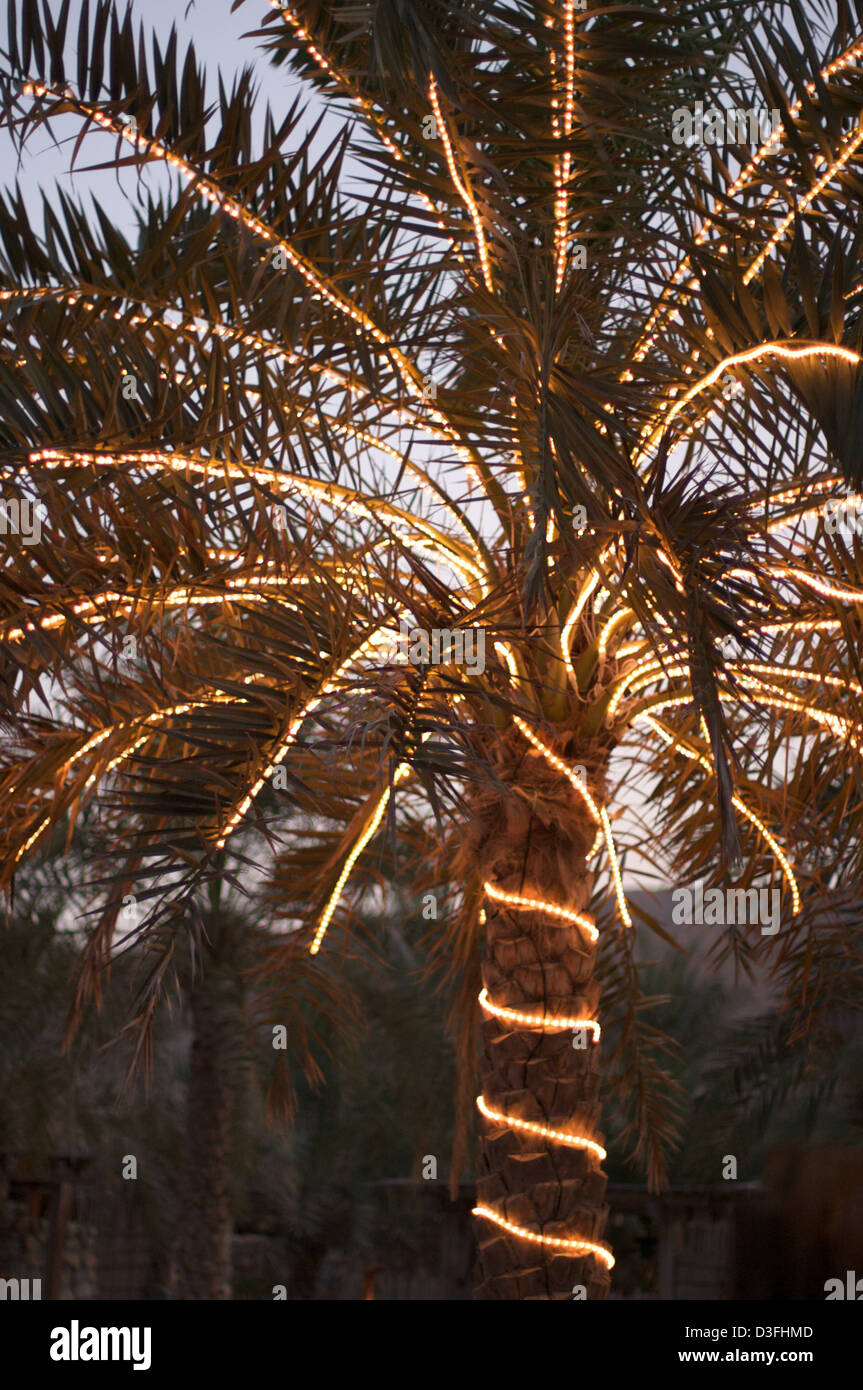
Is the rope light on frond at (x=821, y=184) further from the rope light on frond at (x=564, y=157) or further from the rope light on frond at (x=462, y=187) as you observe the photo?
the rope light on frond at (x=462, y=187)

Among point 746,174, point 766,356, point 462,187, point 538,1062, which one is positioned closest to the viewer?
point 766,356

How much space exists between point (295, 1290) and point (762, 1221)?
718cm

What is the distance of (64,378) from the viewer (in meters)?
3.77

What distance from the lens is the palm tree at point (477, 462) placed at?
341 centimetres

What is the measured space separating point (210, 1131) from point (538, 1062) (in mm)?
8099

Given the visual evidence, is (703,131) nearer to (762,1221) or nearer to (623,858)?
(623,858)

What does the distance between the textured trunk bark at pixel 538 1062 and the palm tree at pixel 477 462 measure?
1 centimetres

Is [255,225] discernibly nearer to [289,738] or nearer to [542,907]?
[289,738]

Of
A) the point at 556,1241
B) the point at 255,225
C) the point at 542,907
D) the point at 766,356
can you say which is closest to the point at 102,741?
the point at 542,907

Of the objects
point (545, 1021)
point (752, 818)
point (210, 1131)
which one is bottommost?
point (210, 1131)

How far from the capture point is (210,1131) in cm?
1184

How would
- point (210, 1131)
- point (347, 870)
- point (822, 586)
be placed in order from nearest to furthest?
point (822, 586) → point (347, 870) → point (210, 1131)

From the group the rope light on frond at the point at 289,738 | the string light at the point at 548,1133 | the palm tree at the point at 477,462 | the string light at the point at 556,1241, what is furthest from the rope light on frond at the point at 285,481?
the string light at the point at 556,1241
